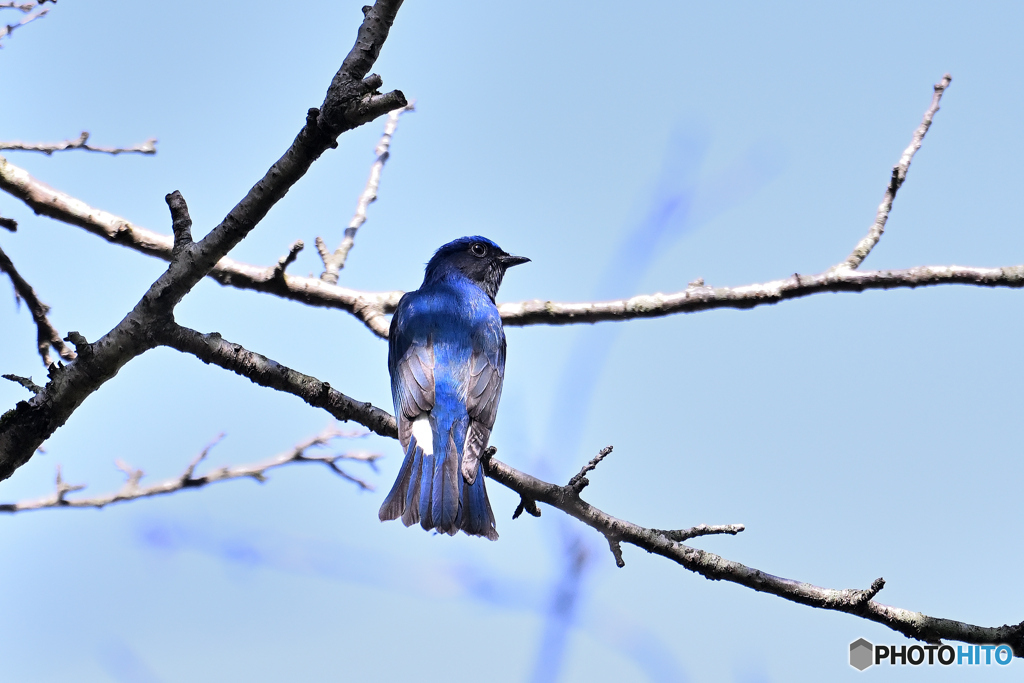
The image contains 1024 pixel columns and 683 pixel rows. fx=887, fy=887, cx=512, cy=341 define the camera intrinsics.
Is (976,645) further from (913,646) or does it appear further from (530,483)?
(530,483)

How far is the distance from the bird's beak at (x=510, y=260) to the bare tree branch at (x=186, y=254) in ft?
14.4

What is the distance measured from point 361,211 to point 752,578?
398cm

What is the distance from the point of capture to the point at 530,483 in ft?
13.9

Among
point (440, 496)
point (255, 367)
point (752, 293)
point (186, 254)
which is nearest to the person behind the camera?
point (186, 254)

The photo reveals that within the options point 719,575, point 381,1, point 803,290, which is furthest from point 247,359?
point 803,290

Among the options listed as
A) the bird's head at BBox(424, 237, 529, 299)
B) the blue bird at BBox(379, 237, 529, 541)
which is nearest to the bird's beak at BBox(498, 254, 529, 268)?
the bird's head at BBox(424, 237, 529, 299)

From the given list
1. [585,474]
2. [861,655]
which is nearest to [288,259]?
[585,474]

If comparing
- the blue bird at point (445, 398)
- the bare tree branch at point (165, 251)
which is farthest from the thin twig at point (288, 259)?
the blue bird at point (445, 398)

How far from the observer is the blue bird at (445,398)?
16.0ft

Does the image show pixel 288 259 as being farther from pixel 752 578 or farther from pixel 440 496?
pixel 752 578

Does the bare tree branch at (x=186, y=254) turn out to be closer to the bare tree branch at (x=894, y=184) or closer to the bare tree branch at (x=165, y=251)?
the bare tree branch at (x=165, y=251)

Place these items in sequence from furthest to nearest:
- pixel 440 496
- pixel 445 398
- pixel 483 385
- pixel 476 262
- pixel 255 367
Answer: pixel 476 262
pixel 483 385
pixel 445 398
pixel 440 496
pixel 255 367

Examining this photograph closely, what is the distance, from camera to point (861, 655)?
465 centimetres

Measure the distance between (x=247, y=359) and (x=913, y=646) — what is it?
3.52 meters
